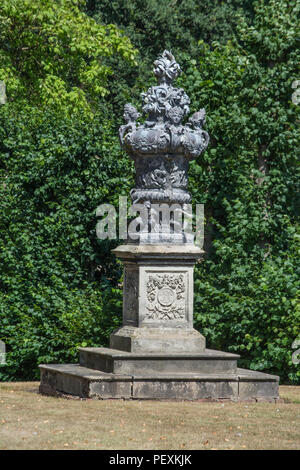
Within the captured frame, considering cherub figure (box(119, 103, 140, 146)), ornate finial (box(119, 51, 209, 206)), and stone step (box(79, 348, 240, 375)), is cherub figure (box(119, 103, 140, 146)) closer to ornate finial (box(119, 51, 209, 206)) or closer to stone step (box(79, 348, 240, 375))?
ornate finial (box(119, 51, 209, 206))

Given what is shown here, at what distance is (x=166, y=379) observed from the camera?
1004cm

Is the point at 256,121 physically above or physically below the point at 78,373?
above

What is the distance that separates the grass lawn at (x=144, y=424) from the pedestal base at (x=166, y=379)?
21 cm

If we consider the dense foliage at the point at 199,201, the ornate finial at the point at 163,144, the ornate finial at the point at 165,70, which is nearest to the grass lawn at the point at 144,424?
the ornate finial at the point at 163,144

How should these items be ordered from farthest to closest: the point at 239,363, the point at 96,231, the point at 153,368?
the point at 96,231 → the point at 239,363 → the point at 153,368

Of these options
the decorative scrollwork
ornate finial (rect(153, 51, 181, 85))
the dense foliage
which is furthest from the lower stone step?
→ ornate finial (rect(153, 51, 181, 85))

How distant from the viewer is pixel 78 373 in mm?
10359

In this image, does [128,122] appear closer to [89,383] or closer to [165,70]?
[165,70]

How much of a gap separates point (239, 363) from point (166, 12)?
16658 mm

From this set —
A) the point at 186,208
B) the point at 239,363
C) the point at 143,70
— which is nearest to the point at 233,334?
the point at 239,363

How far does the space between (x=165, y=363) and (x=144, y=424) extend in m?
1.96

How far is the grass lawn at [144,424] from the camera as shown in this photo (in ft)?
24.7

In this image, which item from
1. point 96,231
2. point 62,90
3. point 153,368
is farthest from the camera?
point 62,90

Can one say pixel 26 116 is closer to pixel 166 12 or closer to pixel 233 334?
pixel 233 334
